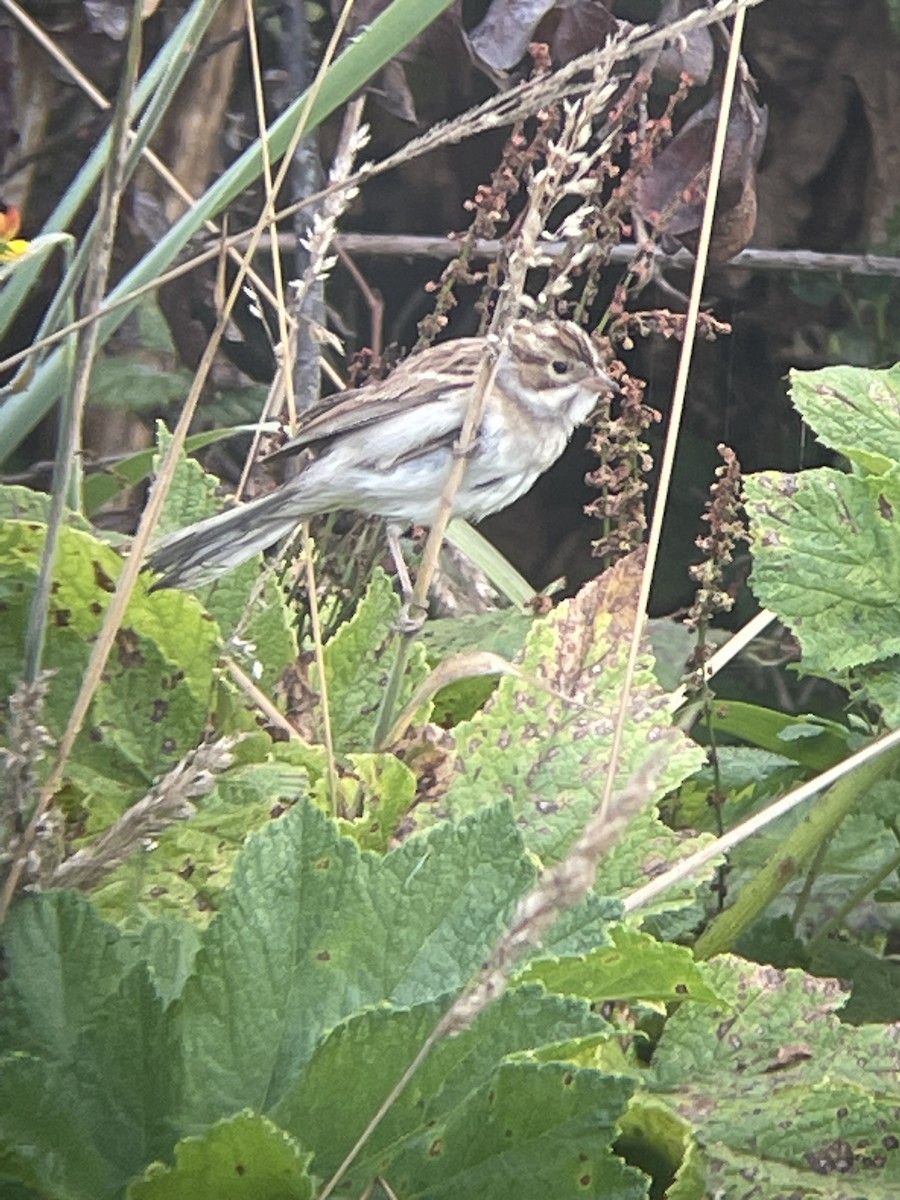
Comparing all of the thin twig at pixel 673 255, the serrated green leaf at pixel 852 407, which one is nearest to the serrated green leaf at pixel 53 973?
the serrated green leaf at pixel 852 407

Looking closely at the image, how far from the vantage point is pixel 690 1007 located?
911 mm

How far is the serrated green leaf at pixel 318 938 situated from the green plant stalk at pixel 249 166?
384 millimetres

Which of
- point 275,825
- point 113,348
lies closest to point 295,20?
point 113,348

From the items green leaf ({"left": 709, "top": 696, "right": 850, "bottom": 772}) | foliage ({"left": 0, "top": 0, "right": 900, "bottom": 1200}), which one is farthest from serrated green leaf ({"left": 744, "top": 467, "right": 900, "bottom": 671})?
green leaf ({"left": 709, "top": 696, "right": 850, "bottom": 772})

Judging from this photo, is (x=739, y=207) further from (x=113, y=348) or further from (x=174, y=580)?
(x=174, y=580)

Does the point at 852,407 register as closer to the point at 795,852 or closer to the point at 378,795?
the point at 795,852

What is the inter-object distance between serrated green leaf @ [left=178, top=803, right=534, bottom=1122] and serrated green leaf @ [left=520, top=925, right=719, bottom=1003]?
4 cm

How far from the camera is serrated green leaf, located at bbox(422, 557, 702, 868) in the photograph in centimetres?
94

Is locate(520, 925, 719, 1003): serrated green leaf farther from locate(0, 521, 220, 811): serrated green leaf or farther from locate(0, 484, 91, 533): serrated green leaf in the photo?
locate(0, 484, 91, 533): serrated green leaf

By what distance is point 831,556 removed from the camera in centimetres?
102

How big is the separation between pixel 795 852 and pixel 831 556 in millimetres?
176

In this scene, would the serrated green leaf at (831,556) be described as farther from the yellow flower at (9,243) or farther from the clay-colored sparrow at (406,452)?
the yellow flower at (9,243)

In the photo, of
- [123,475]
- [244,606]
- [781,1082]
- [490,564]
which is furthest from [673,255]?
[781,1082]

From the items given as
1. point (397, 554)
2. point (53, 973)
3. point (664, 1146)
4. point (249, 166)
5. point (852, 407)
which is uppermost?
point (249, 166)
